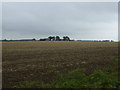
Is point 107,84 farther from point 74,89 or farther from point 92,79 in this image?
point 74,89

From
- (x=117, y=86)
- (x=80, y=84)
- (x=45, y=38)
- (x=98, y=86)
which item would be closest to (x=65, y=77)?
(x=80, y=84)

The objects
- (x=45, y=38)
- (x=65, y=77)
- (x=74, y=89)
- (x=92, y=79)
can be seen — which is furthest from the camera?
(x=45, y=38)

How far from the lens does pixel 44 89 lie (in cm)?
785

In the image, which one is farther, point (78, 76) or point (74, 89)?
point (78, 76)

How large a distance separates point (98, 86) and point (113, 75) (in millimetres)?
1970

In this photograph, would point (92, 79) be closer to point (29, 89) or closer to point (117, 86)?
point (117, 86)

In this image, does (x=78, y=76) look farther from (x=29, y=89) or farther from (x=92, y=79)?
(x=29, y=89)

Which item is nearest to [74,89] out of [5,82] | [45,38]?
[5,82]

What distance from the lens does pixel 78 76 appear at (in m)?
9.68

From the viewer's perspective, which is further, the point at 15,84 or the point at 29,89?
the point at 15,84

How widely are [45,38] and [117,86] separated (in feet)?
572

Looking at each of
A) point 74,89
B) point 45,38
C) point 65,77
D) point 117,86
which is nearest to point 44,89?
point 74,89

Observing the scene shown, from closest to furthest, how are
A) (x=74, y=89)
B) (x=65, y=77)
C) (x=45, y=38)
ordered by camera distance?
(x=74, y=89) → (x=65, y=77) → (x=45, y=38)

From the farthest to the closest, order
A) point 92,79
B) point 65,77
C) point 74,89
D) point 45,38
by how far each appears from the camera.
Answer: point 45,38 → point 65,77 → point 92,79 → point 74,89
